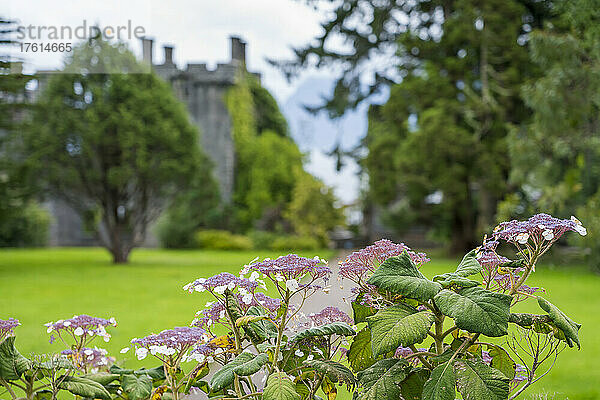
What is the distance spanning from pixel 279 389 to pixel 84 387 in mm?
617

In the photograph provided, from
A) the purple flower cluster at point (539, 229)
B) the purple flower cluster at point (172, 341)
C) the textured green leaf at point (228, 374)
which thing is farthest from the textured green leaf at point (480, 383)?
the purple flower cluster at point (172, 341)

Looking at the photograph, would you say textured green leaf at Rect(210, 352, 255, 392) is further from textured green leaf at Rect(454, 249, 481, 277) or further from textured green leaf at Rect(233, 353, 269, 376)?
textured green leaf at Rect(454, 249, 481, 277)

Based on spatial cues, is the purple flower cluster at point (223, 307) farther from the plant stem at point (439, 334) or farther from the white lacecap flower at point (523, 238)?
the white lacecap flower at point (523, 238)

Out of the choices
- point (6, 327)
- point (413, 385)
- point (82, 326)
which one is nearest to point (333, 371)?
point (413, 385)

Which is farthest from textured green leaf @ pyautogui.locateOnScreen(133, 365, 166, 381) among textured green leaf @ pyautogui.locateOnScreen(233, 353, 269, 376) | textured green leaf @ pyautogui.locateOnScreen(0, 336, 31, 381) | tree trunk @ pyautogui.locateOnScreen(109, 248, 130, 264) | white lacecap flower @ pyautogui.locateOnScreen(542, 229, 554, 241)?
tree trunk @ pyautogui.locateOnScreen(109, 248, 130, 264)

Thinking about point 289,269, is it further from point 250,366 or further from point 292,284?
point 250,366

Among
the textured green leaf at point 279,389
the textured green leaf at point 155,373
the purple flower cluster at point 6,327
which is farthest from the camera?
the textured green leaf at point 155,373

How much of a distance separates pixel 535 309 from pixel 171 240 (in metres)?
12.5

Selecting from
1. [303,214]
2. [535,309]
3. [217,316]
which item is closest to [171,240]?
[303,214]

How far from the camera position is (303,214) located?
15.5 metres

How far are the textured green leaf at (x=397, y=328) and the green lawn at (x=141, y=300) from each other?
1211 millimetres

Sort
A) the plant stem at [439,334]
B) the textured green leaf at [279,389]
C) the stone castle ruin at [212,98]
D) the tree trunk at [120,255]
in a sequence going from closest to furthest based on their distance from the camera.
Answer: the textured green leaf at [279,389]
the plant stem at [439,334]
the tree trunk at [120,255]
the stone castle ruin at [212,98]

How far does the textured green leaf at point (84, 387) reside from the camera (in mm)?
1678

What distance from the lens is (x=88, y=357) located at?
2.05 meters
